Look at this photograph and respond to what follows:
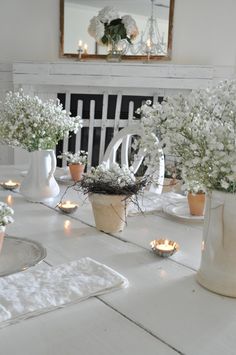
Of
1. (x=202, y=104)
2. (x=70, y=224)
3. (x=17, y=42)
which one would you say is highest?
(x=17, y=42)

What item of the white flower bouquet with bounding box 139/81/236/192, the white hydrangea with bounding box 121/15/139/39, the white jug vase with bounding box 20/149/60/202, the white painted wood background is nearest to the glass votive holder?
the white jug vase with bounding box 20/149/60/202

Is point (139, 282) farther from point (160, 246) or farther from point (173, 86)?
point (173, 86)

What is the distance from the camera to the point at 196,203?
1395 mm

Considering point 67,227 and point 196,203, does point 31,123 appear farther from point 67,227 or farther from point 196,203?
point 196,203

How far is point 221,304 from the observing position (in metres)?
0.86

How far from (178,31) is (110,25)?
0.53 metres

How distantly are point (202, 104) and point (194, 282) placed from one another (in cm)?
38

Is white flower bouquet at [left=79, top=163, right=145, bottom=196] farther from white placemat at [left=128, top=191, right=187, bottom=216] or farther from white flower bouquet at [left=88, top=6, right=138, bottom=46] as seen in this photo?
white flower bouquet at [left=88, top=6, right=138, bottom=46]

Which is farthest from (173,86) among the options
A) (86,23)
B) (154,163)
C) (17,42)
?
(154,163)

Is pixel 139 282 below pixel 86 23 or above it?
below

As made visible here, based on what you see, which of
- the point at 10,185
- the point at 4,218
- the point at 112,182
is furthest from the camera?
the point at 10,185

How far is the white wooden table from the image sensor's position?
71 centimetres

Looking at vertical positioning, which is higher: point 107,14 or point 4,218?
point 107,14

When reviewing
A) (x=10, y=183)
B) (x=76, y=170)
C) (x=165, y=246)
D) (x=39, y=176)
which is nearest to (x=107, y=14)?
(x=76, y=170)
